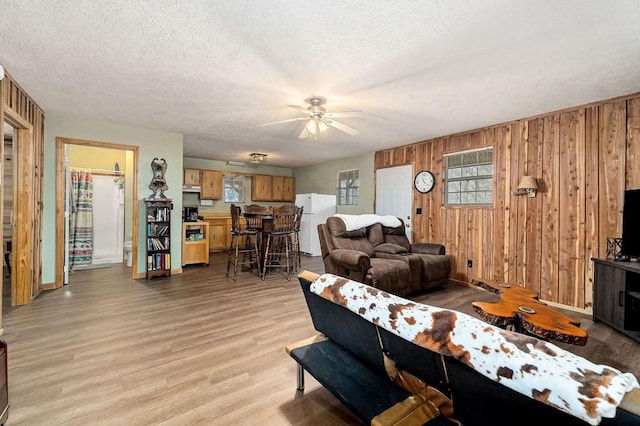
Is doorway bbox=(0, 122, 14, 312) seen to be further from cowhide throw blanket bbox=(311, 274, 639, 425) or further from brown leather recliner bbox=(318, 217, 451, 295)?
cowhide throw blanket bbox=(311, 274, 639, 425)

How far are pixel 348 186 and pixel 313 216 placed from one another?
114 cm

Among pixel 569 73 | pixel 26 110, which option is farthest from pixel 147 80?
pixel 569 73

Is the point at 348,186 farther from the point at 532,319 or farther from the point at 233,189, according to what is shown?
the point at 532,319

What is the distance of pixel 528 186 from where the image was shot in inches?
144

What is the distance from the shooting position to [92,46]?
2.18m

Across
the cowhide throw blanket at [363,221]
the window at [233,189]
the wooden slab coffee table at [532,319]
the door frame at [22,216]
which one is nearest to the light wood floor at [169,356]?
the door frame at [22,216]

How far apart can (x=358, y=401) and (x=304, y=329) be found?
147 centimetres

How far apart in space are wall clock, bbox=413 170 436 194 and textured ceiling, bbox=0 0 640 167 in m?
1.30

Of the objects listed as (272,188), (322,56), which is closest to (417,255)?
(322,56)

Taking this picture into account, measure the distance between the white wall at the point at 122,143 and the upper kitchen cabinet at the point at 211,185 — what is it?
250 centimetres

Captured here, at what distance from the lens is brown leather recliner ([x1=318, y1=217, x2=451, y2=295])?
134 inches

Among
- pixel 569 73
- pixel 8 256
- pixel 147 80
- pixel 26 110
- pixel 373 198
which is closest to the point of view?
pixel 569 73

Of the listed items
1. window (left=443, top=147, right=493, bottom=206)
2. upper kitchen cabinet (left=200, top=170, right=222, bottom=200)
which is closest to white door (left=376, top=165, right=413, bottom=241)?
window (left=443, top=147, right=493, bottom=206)

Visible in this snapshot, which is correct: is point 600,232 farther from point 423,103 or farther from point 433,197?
point 423,103
